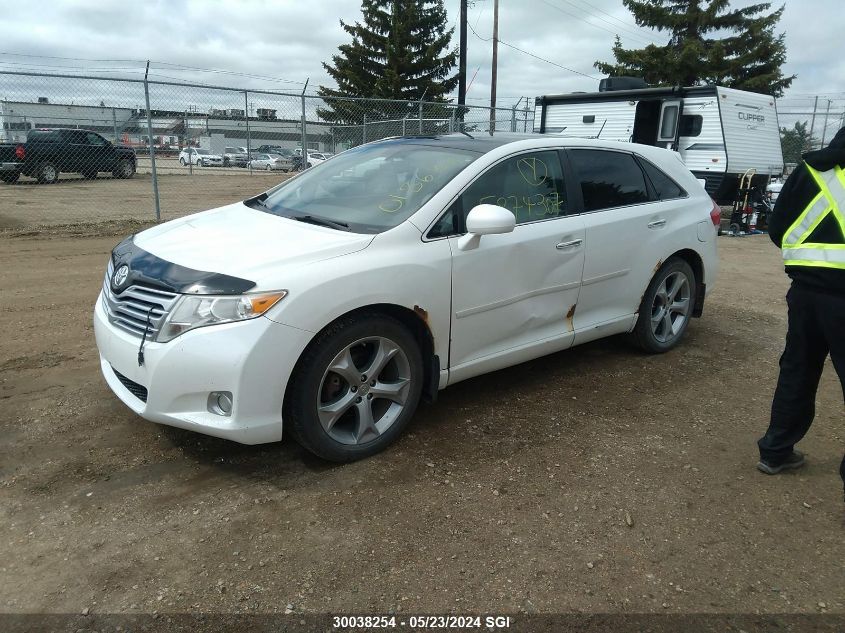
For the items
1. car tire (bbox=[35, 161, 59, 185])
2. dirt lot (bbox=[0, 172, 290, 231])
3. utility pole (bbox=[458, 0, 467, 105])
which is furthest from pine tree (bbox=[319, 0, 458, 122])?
car tire (bbox=[35, 161, 59, 185])

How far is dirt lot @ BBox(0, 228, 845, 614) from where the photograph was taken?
241 centimetres

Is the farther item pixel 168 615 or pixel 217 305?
pixel 217 305

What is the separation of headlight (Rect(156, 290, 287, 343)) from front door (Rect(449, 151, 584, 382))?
3.53 feet

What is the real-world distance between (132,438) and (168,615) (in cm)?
141

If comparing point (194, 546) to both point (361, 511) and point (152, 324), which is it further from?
point (152, 324)

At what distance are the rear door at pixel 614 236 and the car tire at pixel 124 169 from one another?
17.2m

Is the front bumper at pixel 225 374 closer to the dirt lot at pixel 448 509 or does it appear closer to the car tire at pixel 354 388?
the car tire at pixel 354 388

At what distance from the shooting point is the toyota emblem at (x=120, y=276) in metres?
3.18

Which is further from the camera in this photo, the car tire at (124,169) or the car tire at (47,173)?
the car tire at (124,169)

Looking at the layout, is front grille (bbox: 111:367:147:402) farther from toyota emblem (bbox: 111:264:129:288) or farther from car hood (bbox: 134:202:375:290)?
car hood (bbox: 134:202:375:290)

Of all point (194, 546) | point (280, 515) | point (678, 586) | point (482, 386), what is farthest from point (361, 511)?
point (482, 386)

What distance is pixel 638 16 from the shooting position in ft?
85.8

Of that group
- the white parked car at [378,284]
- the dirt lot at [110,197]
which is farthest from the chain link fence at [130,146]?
the white parked car at [378,284]

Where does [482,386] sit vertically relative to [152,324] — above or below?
below
